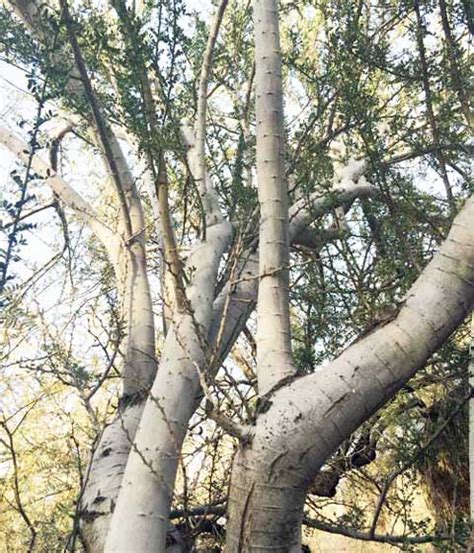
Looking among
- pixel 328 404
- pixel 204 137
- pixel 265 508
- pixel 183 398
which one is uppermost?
pixel 204 137

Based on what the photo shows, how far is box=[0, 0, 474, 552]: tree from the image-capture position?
55.2 inches

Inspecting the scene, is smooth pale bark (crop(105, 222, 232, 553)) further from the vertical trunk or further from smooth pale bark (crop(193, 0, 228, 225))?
smooth pale bark (crop(193, 0, 228, 225))

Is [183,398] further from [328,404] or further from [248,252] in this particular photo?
[248,252]

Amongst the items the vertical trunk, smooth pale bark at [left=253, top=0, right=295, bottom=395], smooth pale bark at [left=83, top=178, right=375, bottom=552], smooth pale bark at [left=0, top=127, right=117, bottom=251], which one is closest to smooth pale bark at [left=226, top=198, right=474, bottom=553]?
the vertical trunk

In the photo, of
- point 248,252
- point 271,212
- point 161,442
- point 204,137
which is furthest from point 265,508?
point 204,137

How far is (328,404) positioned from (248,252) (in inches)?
48.8

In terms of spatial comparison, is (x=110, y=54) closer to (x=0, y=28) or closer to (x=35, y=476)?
(x=0, y=28)

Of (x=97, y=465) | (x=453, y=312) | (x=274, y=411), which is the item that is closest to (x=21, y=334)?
(x=97, y=465)

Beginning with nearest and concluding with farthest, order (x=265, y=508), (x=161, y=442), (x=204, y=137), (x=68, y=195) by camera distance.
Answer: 1. (x=265, y=508)
2. (x=161, y=442)
3. (x=204, y=137)
4. (x=68, y=195)

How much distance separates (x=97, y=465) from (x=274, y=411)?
2.99ft

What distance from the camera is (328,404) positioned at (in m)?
1.38

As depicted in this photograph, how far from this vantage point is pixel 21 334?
336 cm

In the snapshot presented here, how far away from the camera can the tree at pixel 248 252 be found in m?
1.40

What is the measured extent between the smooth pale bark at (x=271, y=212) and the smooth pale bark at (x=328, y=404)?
0.53 ft
